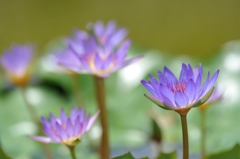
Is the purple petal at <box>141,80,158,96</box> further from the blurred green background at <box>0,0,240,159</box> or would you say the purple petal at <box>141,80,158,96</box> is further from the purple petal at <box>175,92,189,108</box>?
the blurred green background at <box>0,0,240,159</box>

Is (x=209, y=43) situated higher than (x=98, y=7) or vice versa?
(x=98, y=7)

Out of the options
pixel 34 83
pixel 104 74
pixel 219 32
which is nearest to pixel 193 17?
pixel 219 32

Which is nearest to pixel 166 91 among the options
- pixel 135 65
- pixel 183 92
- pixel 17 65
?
pixel 183 92

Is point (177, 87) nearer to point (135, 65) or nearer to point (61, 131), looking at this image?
point (61, 131)

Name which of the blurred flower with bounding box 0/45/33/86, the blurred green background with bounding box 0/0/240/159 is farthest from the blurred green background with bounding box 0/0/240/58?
the blurred flower with bounding box 0/45/33/86

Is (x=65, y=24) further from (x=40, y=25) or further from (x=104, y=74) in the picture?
(x=104, y=74)
